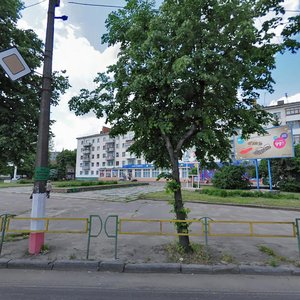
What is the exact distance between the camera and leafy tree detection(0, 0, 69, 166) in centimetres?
698

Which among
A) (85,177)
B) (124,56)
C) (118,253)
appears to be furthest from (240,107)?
(85,177)

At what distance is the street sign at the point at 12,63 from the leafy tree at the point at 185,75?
4.58ft

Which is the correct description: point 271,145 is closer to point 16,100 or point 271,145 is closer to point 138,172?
point 16,100

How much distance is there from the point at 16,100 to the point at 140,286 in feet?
22.2

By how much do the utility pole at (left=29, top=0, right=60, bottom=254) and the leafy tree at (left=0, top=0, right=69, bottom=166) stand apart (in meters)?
1.39

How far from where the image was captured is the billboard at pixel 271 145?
20766 mm

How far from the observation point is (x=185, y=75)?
16.5ft

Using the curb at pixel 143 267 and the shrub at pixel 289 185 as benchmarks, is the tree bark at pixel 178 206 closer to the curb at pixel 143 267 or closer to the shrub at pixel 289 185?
the curb at pixel 143 267

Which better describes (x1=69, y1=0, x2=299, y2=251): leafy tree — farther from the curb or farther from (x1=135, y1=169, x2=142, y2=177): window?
(x1=135, y1=169, x2=142, y2=177): window

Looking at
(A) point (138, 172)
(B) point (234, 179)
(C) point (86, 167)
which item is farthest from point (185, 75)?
(C) point (86, 167)

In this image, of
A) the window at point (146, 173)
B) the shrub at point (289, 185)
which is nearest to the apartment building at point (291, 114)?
the shrub at point (289, 185)

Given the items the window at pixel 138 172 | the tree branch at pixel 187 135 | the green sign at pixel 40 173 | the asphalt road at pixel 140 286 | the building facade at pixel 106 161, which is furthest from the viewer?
the building facade at pixel 106 161

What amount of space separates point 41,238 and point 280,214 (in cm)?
1124

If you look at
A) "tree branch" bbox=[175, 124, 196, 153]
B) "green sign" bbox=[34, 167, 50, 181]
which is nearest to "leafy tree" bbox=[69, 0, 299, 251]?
"tree branch" bbox=[175, 124, 196, 153]
